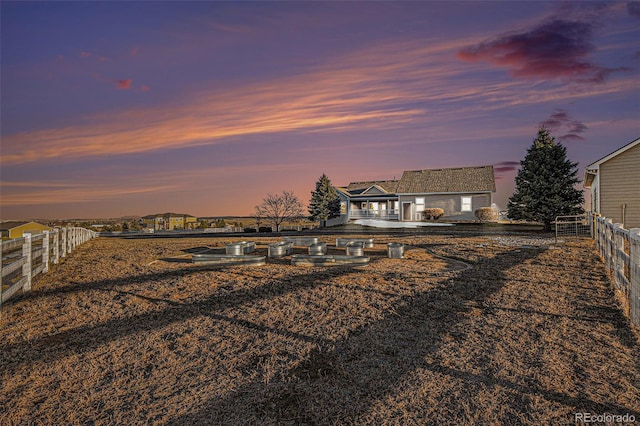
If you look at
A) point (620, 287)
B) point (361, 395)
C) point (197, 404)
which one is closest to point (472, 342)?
point (361, 395)

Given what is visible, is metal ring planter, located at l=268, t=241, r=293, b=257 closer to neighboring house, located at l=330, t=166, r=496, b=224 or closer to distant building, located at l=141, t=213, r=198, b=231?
neighboring house, located at l=330, t=166, r=496, b=224

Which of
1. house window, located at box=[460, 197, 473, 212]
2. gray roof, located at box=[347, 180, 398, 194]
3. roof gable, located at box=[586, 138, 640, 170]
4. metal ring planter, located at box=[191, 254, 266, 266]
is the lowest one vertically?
metal ring planter, located at box=[191, 254, 266, 266]

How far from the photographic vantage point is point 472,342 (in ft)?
17.4

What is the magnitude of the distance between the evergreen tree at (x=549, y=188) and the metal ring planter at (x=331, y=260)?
2066 cm

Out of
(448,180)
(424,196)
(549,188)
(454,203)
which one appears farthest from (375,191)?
(549,188)

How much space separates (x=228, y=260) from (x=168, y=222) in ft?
178

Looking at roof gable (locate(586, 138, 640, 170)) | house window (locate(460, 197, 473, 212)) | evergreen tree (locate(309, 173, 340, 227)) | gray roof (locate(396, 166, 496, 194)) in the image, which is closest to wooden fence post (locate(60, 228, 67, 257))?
roof gable (locate(586, 138, 640, 170))

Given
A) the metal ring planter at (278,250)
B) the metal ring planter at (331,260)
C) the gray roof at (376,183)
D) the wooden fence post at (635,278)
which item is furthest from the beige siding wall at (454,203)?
the wooden fence post at (635,278)

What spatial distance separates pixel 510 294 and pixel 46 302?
401 inches

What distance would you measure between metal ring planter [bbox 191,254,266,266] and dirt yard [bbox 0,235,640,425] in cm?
229

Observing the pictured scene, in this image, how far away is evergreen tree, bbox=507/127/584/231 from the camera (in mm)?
25812

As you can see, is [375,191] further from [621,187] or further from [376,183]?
[621,187]

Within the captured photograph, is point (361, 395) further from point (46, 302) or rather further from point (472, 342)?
point (46, 302)

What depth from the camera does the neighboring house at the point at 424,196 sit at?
3862 cm
